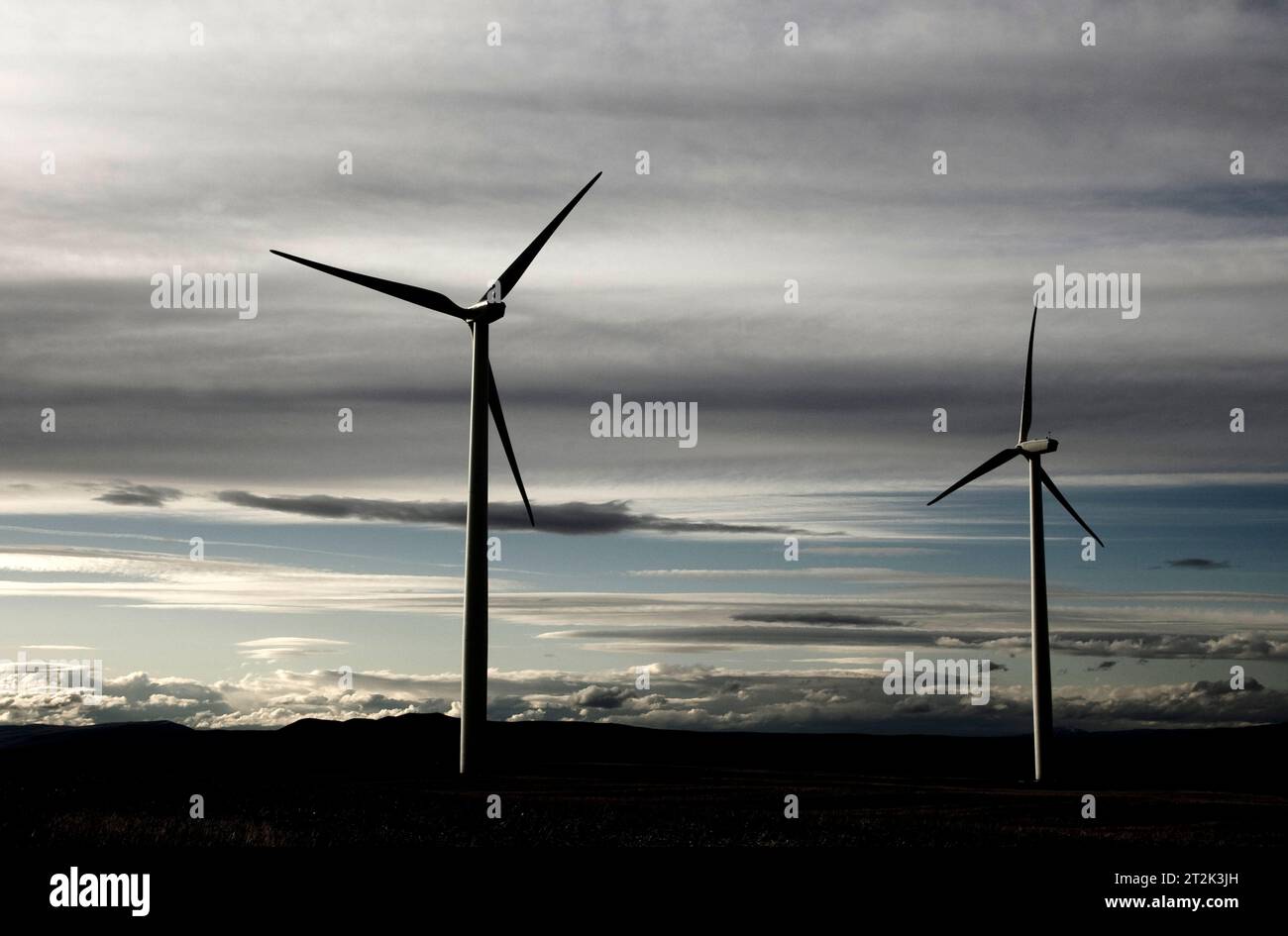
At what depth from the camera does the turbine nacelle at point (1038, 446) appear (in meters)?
80.4

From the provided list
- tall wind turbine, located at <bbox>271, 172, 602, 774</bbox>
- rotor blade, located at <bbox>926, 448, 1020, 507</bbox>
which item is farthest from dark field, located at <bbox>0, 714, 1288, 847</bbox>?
rotor blade, located at <bbox>926, 448, 1020, 507</bbox>

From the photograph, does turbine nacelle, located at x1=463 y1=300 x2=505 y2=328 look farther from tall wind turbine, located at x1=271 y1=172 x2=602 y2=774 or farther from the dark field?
the dark field

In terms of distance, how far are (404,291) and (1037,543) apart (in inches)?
1556

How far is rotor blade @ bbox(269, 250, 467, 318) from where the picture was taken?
61.7 metres

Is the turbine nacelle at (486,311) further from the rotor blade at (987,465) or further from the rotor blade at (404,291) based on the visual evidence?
the rotor blade at (987,465)

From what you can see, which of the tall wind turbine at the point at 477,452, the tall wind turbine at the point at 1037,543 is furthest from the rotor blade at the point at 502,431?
the tall wind turbine at the point at 1037,543

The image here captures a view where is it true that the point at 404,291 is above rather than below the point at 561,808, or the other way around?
above

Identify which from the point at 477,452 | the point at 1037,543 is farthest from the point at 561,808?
the point at 1037,543

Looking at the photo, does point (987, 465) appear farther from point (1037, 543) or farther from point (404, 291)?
point (404, 291)

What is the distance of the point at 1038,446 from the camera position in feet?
265

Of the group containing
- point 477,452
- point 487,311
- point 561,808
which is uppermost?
point 487,311
